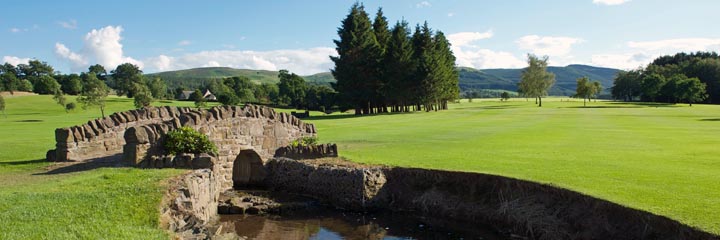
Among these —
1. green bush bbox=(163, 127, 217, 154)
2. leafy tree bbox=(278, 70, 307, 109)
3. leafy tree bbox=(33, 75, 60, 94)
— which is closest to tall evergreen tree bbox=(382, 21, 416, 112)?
leafy tree bbox=(278, 70, 307, 109)

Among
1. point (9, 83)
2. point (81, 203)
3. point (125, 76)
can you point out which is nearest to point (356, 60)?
point (81, 203)

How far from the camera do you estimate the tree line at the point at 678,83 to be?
75500 millimetres

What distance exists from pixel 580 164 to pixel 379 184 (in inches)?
232

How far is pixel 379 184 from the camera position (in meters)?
15.6

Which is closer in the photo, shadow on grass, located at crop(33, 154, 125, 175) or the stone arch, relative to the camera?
shadow on grass, located at crop(33, 154, 125, 175)

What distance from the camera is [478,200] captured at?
45.0 ft

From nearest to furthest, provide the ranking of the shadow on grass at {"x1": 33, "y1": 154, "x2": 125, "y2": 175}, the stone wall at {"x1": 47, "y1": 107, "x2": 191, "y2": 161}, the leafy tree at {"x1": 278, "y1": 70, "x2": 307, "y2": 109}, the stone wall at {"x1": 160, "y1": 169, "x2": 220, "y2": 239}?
the stone wall at {"x1": 160, "y1": 169, "x2": 220, "y2": 239}, the shadow on grass at {"x1": 33, "y1": 154, "x2": 125, "y2": 175}, the stone wall at {"x1": 47, "y1": 107, "x2": 191, "y2": 161}, the leafy tree at {"x1": 278, "y1": 70, "x2": 307, "y2": 109}

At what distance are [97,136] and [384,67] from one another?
42036 millimetres

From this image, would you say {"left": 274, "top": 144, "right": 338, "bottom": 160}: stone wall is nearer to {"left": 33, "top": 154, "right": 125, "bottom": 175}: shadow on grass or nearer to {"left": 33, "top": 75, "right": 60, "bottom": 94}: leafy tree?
{"left": 33, "top": 154, "right": 125, "bottom": 175}: shadow on grass

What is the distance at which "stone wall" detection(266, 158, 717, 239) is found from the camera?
10102 millimetres

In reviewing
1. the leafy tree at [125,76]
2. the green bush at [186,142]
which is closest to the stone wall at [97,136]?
the green bush at [186,142]

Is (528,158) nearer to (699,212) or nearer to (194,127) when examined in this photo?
(699,212)

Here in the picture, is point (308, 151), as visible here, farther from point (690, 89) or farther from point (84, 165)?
point (690, 89)

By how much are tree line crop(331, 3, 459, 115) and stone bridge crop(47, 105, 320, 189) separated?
36230 mm
